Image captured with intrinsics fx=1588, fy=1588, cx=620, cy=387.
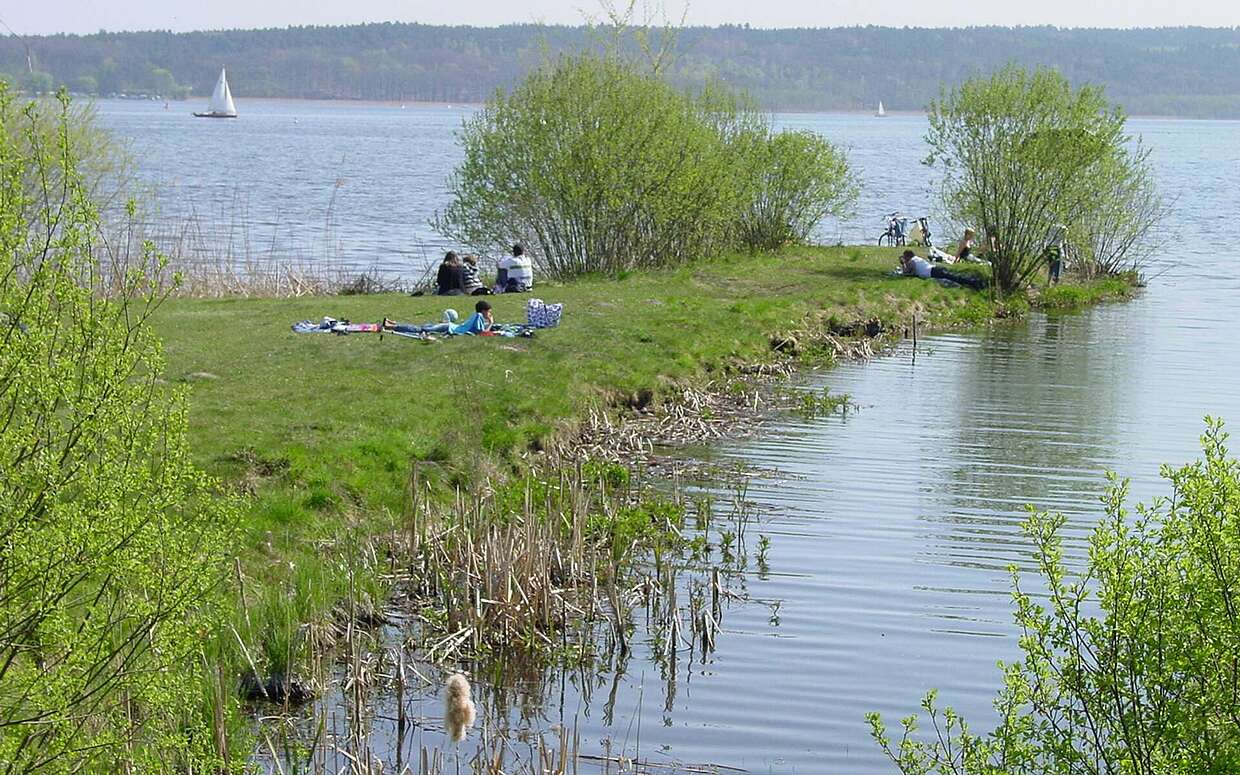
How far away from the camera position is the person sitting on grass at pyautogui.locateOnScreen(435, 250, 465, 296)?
26.4m

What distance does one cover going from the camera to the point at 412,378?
18031mm

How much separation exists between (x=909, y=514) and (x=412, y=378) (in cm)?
589

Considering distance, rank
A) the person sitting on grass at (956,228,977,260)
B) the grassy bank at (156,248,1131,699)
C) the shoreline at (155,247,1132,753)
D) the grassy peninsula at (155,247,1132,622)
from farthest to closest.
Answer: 1. the person sitting on grass at (956,228,977,260)
2. the grassy peninsula at (155,247,1132,622)
3. the grassy bank at (156,248,1131,699)
4. the shoreline at (155,247,1132,753)

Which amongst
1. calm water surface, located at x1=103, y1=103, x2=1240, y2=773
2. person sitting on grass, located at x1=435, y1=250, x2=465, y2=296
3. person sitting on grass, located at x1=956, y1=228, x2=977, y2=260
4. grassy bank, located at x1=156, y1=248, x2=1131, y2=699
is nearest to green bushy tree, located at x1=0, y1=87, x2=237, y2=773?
calm water surface, located at x1=103, y1=103, x2=1240, y2=773

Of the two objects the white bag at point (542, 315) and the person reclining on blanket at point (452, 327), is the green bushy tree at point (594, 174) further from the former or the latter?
the person reclining on blanket at point (452, 327)

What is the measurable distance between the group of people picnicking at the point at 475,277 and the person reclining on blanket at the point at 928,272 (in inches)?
338

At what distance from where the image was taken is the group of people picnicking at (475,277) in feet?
86.8

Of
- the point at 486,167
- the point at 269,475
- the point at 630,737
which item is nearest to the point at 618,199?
the point at 486,167

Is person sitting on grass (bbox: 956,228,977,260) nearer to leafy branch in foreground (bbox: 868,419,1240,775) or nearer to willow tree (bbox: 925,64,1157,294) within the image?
willow tree (bbox: 925,64,1157,294)

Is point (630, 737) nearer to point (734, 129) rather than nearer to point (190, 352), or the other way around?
point (190, 352)

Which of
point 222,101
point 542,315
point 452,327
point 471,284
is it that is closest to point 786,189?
point 471,284

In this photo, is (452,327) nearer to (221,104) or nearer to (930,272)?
(930,272)

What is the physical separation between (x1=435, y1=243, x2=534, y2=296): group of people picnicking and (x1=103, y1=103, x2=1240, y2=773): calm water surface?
631cm

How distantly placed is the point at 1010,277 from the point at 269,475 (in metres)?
22.8
